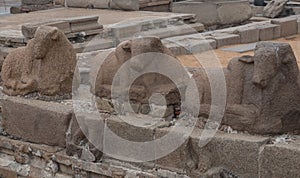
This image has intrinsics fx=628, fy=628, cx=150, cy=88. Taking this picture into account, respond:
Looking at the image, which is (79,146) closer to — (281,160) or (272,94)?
(272,94)

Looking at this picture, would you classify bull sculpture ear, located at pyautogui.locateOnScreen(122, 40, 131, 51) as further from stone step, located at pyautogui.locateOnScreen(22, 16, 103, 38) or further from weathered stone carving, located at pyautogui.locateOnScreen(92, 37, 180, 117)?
stone step, located at pyautogui.locateOnScreen(22, 16, 103, 38)

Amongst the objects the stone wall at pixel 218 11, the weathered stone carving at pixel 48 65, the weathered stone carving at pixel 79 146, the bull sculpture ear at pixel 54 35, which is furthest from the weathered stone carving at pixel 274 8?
the weathered stone carving at pixel 79 146

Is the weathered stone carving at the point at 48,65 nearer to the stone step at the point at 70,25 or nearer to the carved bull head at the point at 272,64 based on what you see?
the carved bull head at the point at 272,64

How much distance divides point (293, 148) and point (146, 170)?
5.41ft

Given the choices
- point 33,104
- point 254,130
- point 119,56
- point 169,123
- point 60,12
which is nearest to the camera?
point 254,130

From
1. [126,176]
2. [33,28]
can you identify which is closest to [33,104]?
[126,176]

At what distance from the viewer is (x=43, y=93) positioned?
7.39m

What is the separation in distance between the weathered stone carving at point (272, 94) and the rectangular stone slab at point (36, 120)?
2.14 meters

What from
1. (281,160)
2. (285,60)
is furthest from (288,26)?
(281,160)

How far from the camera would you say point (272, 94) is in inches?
221

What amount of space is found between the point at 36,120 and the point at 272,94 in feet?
9.44

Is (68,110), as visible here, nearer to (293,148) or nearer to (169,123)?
(169,123)

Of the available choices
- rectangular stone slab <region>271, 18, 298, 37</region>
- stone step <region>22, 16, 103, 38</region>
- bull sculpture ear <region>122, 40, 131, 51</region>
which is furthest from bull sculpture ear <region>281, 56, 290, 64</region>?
rectangular stone slab <region>271, 18, 298, 37</region>

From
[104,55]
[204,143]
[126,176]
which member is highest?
[104,55]
